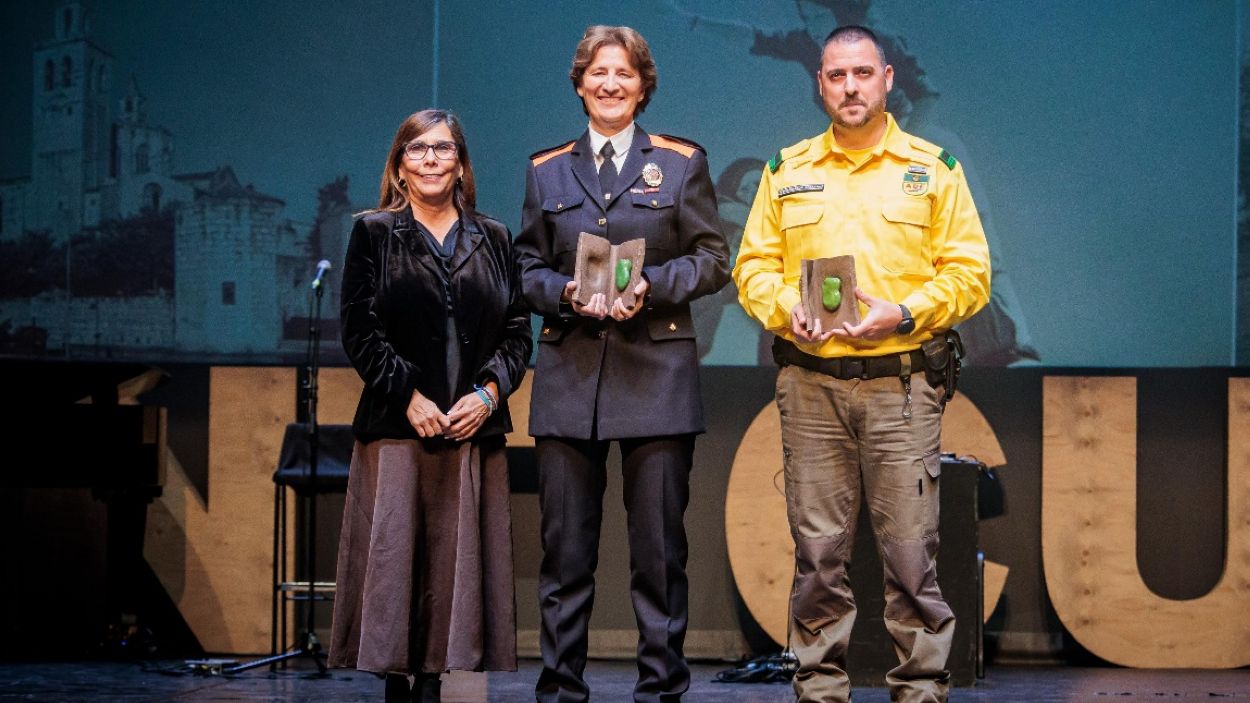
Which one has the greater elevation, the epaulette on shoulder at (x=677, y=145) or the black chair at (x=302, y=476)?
the epaulette on shoulder at (x=677, y=145)

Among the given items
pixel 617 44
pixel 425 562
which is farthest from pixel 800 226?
pixel 425 562

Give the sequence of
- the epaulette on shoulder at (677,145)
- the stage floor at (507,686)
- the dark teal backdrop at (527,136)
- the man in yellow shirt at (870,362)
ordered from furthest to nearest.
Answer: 1. the dark teal backdrop at (527,136)
2. the stage floor at (507,686)
3. the epaulette on shoulder at (677,145)
4. the man in yellow shirt at (870,362)

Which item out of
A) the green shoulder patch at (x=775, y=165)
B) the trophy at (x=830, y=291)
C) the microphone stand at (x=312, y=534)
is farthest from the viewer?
the microphone stand at (x=312, y=534)

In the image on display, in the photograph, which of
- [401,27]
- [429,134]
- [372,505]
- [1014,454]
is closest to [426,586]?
[372,505]

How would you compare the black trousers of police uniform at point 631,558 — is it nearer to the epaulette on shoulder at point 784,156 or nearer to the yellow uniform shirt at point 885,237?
the yellow uniform shirt at point 885,237

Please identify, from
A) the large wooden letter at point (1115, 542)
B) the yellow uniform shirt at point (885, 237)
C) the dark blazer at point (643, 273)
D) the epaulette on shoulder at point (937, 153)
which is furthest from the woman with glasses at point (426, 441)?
the large wooden letter at point (1115, 542)

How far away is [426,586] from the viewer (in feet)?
12.2

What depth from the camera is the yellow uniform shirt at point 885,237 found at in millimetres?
3574

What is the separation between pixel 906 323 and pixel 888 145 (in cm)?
52

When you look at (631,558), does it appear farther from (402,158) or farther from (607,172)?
(402,158)

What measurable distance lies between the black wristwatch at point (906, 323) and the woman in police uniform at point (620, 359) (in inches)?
18.5

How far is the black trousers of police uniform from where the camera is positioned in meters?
3.45

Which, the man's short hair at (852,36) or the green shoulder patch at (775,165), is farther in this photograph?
the green shoulder patch at (775,165)

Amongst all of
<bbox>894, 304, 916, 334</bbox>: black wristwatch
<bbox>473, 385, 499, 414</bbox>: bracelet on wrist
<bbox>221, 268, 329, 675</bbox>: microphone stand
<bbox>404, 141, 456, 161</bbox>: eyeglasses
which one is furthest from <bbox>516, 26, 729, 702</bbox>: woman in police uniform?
<bbox>221, 268, 329, 675</bbox>: microphone stand
